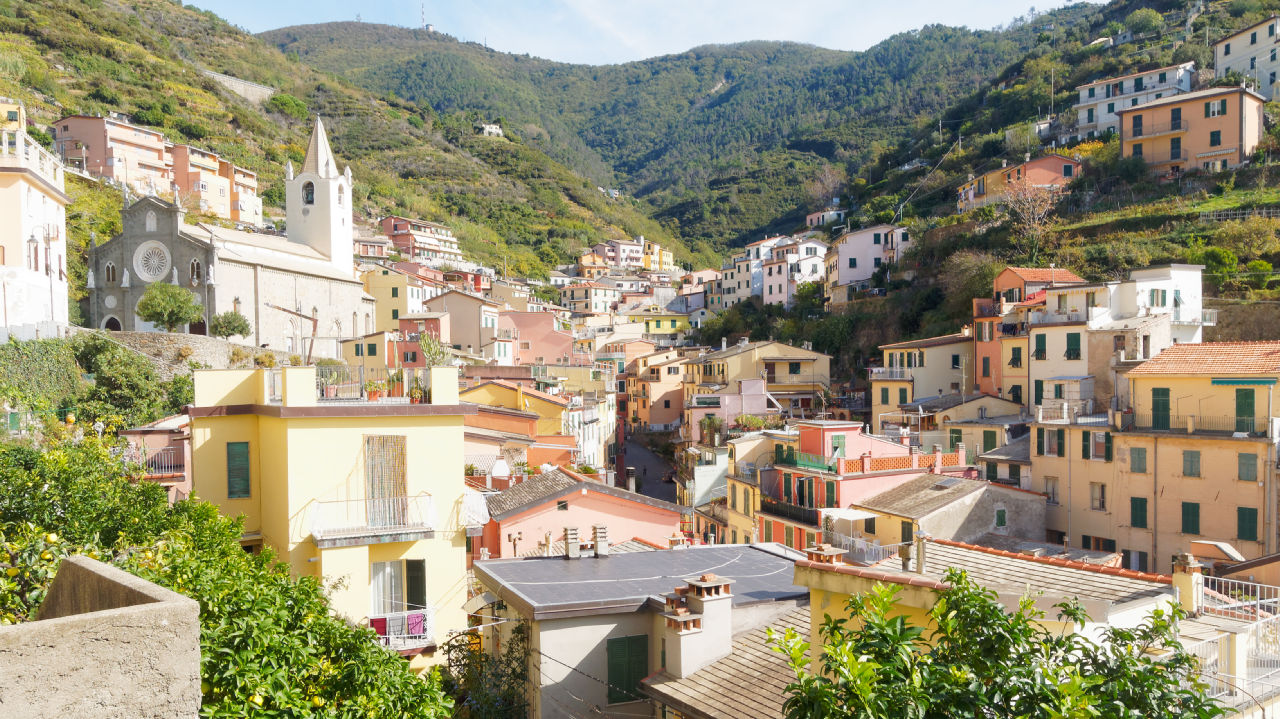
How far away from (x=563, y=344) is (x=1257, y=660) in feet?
179

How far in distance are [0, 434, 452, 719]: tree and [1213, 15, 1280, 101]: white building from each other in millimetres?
73984

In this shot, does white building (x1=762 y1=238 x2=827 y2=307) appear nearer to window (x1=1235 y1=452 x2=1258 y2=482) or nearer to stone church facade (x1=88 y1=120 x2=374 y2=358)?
stone church facade (x1=88 y1=120 x2=374 y2=358)

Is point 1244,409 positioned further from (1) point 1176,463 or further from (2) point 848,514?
(2) point 848,514

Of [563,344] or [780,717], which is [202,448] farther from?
[563,344]

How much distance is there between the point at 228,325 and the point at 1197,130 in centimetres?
5984

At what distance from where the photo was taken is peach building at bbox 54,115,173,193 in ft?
240

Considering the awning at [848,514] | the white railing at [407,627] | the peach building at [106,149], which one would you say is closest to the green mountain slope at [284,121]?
the peach building at [106,149]

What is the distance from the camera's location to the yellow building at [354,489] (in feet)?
47.8

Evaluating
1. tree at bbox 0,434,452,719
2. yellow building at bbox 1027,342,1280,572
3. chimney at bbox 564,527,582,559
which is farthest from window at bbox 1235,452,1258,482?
tree at bbox 0,434,452,719

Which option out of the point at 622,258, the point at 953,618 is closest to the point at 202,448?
the point at 953,618

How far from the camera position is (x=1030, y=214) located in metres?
55.2

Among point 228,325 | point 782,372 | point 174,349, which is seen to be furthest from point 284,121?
point 782,372

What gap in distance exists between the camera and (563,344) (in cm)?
6212

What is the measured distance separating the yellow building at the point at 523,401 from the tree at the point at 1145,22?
82811 millimetres
